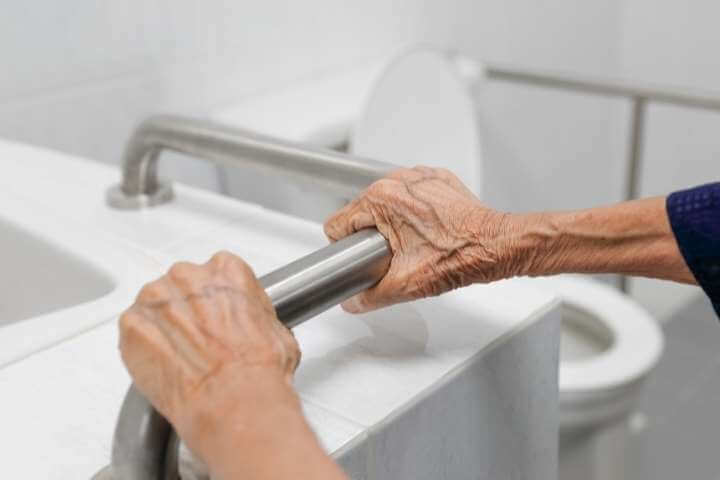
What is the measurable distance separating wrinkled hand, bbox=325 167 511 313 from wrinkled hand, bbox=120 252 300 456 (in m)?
0.11

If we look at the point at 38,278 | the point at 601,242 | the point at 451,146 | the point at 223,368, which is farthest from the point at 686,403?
the point at 223,368

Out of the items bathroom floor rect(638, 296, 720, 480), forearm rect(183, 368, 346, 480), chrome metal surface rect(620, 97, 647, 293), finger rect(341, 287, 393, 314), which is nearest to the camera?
forearm rect(183, 368, 346, 480)

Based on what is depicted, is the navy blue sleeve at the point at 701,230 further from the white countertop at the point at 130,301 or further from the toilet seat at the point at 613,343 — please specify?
the toilet seat at the point at 613,343

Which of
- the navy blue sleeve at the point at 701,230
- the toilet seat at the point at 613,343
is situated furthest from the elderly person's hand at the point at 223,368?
the toilet seat at the point at 613,343

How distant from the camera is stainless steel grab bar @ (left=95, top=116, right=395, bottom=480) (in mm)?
340

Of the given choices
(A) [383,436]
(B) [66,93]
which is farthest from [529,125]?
(A) [383,436]

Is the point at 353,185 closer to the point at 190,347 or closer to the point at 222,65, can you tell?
the point at 190,347

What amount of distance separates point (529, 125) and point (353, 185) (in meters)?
1.30

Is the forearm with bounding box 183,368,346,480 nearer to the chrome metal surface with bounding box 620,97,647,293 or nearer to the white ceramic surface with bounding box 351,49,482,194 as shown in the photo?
the white ceramic surface with bounding box 351,49,482,194

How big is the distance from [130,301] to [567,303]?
0.99 m

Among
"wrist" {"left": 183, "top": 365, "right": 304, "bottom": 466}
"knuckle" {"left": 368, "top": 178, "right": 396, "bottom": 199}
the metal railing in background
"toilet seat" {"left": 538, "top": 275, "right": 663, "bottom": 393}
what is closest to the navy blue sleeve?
"knuckle" {"left": 368, "top": 178, "right": 396, "bottom": 199}

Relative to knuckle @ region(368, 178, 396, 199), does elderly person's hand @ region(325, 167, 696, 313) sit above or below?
below

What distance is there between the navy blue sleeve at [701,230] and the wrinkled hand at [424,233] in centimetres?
10

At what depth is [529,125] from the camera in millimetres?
1764
